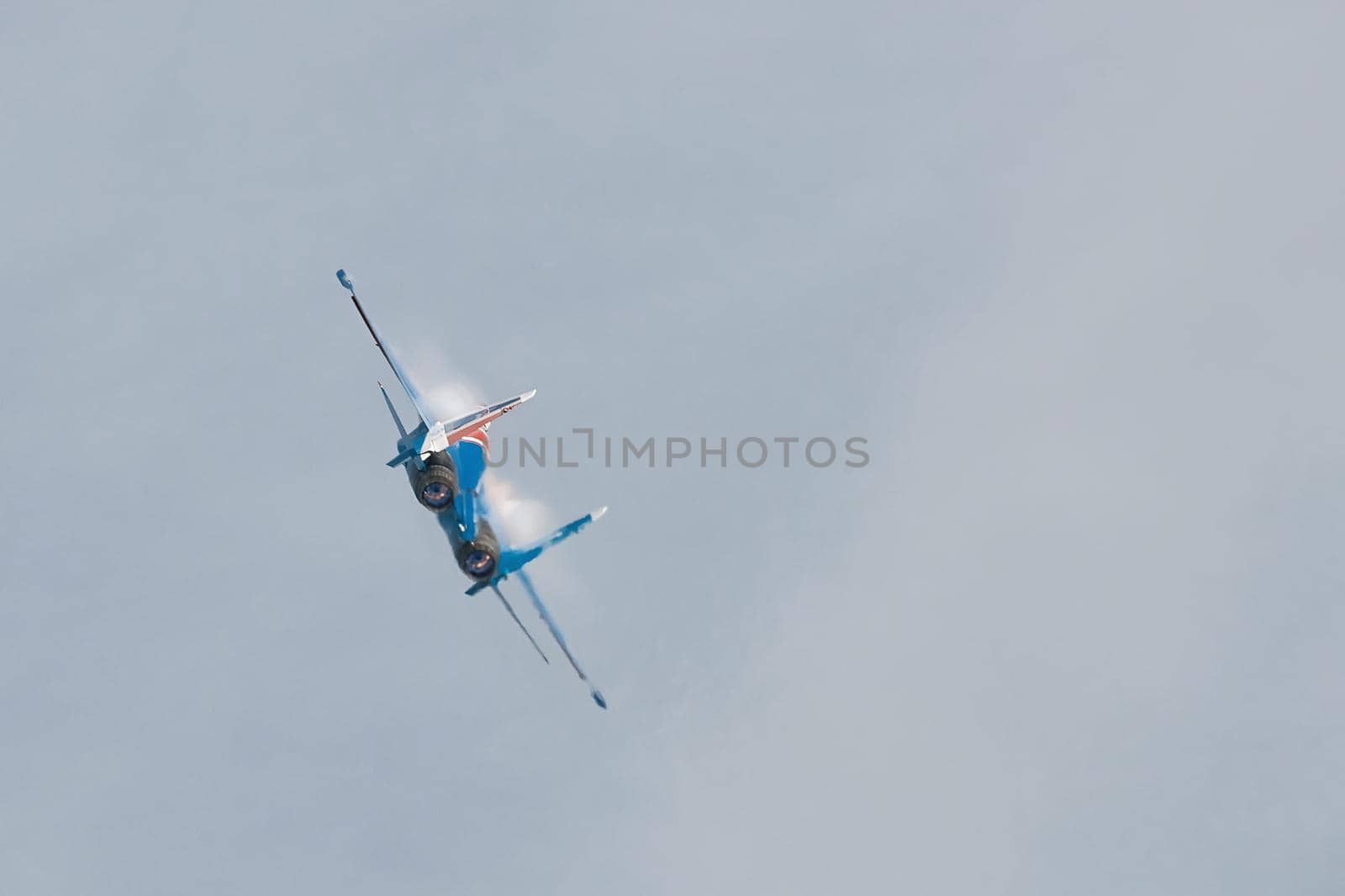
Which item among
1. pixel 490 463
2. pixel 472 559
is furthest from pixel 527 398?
pixel 472 559

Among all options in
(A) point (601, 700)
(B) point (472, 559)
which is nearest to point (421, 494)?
(B) point (472, 559)

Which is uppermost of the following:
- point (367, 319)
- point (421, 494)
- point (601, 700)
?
point (367, 319)

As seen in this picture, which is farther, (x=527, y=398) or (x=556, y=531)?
(x=527, y=398)

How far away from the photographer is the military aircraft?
183 meters

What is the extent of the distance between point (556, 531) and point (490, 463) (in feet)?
40.1

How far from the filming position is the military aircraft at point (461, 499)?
600ft

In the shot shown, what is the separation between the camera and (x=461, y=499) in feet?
606

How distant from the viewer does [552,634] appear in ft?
622

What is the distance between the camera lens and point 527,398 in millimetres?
198000

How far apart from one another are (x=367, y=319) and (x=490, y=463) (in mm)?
19827

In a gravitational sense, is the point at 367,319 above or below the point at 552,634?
above

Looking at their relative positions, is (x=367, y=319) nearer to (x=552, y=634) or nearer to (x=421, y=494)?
(x=421, y=494)

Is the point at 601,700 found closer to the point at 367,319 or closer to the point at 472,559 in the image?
the point at 472,559

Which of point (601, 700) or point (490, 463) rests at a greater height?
point (490, 463)
